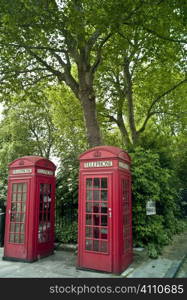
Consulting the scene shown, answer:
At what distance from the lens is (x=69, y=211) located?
804 cm

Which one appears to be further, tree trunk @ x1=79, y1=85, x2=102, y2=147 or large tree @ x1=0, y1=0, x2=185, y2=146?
tree trunk @ x1=79, y1=85, x2=102, y2=147

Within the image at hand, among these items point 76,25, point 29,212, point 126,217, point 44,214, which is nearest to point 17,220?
point 29,212

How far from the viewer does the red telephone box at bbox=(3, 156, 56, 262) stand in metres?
6.05

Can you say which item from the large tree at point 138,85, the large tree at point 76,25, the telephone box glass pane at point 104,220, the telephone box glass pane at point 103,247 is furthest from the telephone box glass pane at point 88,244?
the large tree at point 138,85

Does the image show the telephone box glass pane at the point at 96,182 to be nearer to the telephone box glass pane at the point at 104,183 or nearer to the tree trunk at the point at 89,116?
the telephone box glass pane at the point at 104,183

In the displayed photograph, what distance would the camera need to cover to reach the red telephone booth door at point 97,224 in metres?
5.13

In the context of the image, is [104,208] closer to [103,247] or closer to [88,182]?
[88,182]

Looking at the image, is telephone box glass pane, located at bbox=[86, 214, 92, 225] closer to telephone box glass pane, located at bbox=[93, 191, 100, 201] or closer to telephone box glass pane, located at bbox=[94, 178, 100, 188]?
telephone box glass pane, located at bbox=[93, 191, 100, 201]

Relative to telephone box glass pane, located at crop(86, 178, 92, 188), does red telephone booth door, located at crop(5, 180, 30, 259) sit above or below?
below

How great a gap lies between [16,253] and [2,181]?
15.6 feet

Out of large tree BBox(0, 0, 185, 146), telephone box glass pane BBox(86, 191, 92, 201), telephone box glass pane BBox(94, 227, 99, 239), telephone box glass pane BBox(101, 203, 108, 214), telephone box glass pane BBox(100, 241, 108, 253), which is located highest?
large tree BBox(0, 0, 185, 146)

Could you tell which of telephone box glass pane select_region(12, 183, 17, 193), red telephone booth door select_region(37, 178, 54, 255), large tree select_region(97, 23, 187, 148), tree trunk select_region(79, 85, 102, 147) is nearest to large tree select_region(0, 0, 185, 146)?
tree trunk select_region(79, 85, 102, 147)

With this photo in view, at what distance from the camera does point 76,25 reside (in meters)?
7.50

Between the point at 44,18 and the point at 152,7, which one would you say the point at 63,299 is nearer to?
the point at 44,18
